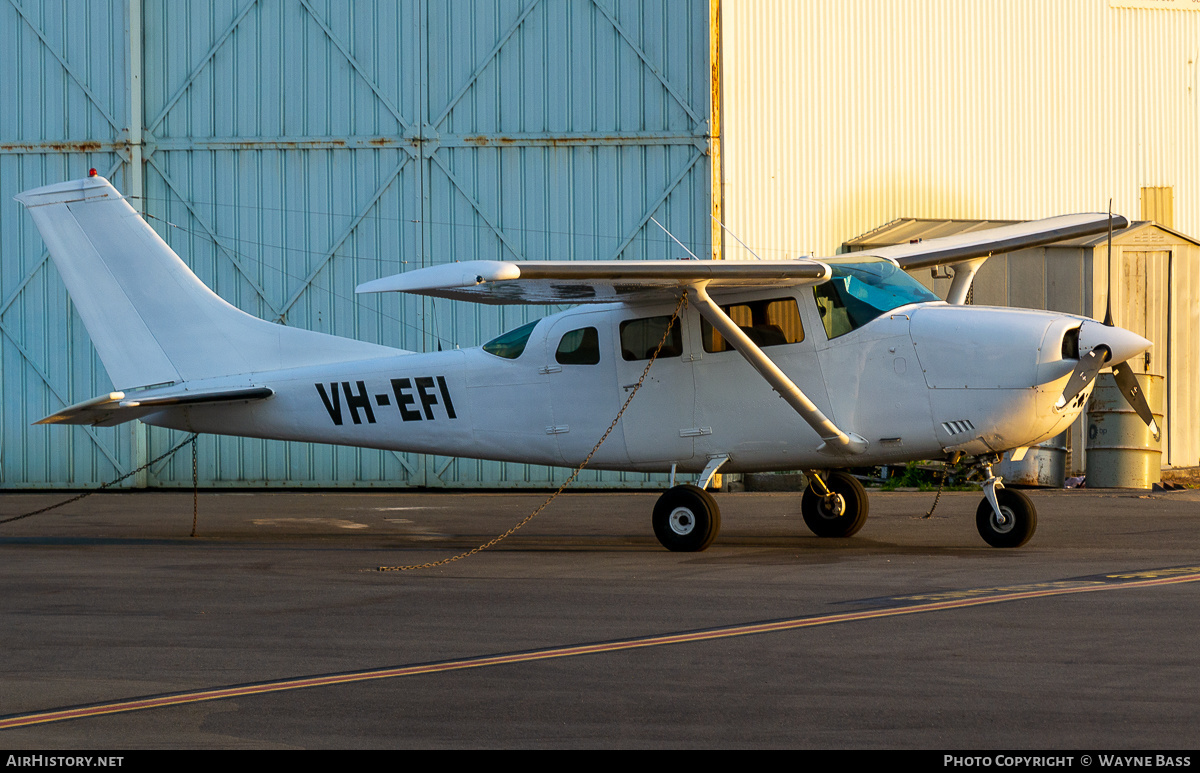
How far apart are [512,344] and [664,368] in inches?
A: 64.1

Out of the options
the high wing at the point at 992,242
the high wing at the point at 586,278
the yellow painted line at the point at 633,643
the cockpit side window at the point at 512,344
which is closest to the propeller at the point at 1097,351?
the yellow painted line at the point at 633,643

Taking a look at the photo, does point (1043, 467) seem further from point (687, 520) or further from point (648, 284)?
point (648, 284)

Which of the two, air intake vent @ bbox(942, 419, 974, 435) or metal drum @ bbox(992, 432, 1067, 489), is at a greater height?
air intake vent @ bbox(942, 419, 974, 435)

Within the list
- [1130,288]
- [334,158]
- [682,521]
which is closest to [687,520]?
[682,521]

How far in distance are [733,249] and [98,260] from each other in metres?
9.89

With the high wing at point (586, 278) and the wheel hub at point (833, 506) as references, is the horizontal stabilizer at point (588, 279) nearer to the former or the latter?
the high wing at point (586, 278)

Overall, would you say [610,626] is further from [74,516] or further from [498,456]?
[74,516]

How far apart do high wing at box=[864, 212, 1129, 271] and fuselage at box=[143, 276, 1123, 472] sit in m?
1.76

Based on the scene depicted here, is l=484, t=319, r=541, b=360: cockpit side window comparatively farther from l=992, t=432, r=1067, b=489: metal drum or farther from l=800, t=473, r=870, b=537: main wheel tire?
l=992, t=432, r=1067, b=489: metal drum

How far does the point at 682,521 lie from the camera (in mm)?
10914

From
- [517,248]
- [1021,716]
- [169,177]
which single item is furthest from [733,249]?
[1021,716]

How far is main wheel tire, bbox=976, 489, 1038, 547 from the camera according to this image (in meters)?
10.6

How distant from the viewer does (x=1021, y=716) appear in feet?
16.8

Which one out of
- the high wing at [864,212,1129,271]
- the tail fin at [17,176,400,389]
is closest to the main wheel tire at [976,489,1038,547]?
the high wing at [864,212,1129,271]
